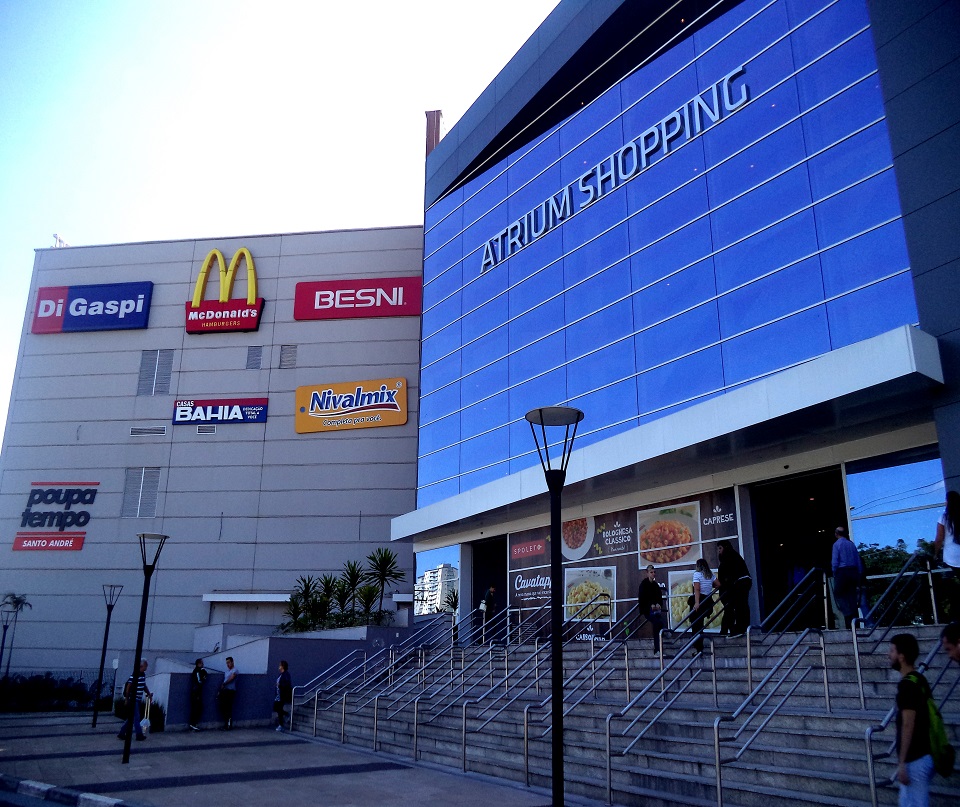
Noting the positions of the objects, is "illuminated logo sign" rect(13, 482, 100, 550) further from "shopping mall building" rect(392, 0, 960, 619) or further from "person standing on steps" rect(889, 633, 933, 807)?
"person standing on steps" rect(889, 633, 933, 807)

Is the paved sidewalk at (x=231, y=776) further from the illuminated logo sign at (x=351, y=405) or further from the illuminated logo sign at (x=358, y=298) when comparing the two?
the illuminated logo sign at (x=358, y=298)

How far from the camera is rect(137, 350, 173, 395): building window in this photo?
38.6m

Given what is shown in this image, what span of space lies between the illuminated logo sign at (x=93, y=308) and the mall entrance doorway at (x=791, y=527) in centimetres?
3163

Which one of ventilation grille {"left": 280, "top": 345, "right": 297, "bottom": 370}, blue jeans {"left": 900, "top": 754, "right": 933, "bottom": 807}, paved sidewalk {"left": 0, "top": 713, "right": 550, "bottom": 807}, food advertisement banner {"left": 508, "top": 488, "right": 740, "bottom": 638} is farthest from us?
ventilation grille {"left": 280, "top": 345, "right": 297, "bottom": 370}

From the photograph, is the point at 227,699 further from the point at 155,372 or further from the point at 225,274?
the point at 225,274

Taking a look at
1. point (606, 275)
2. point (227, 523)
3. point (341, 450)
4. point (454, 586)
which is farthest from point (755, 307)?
point (227, 523)

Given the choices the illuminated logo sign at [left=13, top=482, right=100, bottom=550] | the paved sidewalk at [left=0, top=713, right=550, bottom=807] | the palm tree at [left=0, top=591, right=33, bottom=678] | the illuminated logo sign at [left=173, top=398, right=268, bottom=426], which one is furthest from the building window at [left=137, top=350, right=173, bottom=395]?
the paved sidewalk at [left=0, top=713, right=550, bottom=807]

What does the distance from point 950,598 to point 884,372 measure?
3.48 meters

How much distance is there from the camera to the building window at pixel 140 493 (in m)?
37.0

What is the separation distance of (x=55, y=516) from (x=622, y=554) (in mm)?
28530

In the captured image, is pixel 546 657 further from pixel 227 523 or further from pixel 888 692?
pixel 227 523

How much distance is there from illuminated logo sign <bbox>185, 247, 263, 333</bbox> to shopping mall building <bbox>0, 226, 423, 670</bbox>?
2.9 inches

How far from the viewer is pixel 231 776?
12805mm

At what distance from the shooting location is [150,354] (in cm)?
3912
